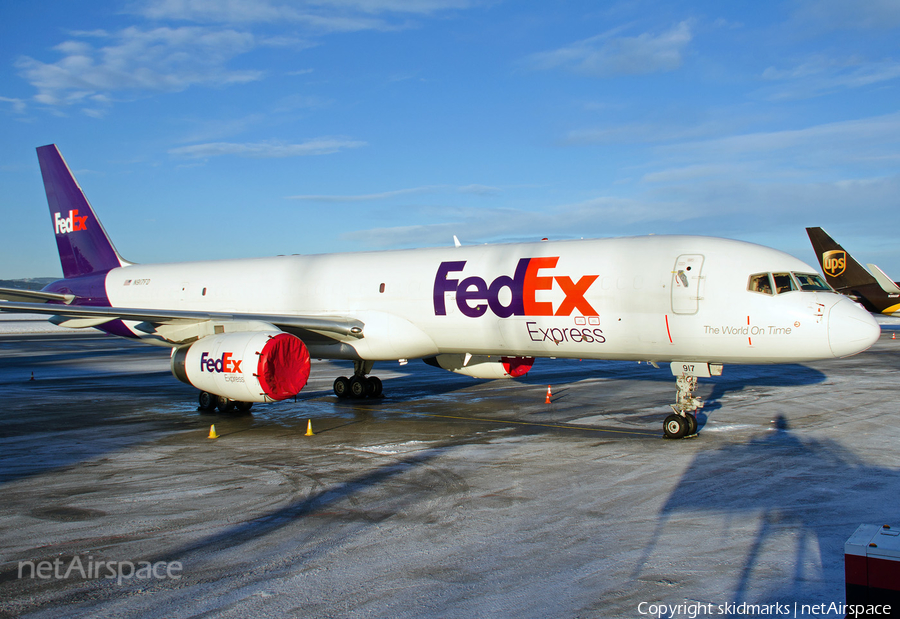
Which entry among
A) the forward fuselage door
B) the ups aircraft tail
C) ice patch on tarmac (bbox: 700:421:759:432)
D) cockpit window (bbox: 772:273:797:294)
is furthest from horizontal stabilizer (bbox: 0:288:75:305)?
the ups aircraft tail

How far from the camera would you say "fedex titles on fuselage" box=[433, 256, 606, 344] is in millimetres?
14555

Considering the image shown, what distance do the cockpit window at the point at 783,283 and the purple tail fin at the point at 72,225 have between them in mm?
21257

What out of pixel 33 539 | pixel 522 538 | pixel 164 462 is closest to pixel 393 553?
pixel 522 538

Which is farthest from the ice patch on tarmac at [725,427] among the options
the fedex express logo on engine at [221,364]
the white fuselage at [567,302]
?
the fedex express logo on engine at [221,364]

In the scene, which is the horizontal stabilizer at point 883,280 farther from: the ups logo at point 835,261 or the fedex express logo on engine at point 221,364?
the fedex express logo on engine at point 221,364

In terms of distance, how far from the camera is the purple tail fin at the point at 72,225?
77.0 ft

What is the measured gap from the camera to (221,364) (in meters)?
15.3

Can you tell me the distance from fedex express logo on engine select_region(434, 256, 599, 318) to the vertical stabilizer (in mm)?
34126

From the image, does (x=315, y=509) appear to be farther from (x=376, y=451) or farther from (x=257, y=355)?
(x=257, y=355)

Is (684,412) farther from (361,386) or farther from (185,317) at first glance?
(185,317)

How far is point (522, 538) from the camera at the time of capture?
7844 millimetres

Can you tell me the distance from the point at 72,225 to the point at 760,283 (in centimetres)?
2262

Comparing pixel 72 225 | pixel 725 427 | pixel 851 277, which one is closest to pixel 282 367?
pixel 725 427

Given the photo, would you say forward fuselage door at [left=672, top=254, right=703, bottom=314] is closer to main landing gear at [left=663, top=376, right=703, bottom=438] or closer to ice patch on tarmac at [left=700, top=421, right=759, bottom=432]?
main landing gear at [left=663, top=376, right=703, bottom=438]
